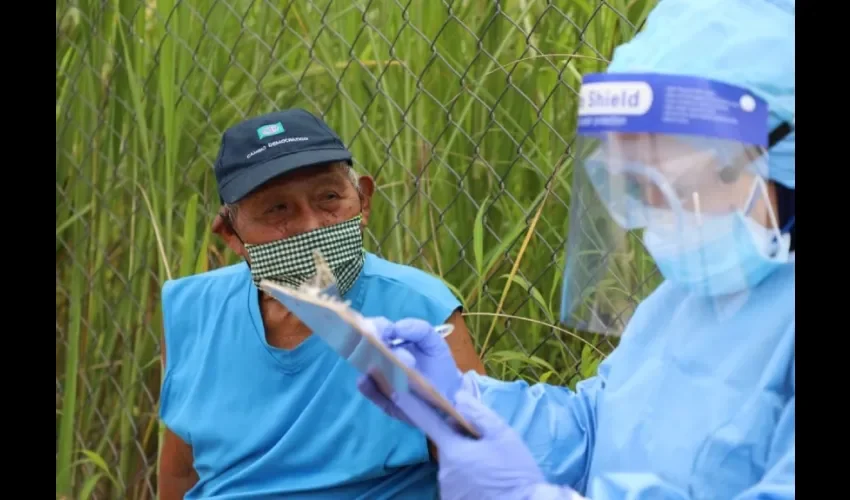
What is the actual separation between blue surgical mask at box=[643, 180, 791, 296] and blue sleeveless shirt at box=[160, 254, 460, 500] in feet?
2.34

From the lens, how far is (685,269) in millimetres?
1471

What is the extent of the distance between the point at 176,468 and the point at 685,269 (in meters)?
1.30

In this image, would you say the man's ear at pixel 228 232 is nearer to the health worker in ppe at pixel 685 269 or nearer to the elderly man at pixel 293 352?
the elderly man at pixel 293 352

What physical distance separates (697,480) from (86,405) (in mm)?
2409

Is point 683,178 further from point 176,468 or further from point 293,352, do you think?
point 176,468

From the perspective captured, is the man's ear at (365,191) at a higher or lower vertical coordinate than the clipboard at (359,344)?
higher

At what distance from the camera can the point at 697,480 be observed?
1473 millimetres

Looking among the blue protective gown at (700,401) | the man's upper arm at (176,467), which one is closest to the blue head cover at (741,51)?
the blue protective gown at (700,401)

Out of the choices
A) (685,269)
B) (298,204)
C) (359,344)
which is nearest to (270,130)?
(298,204)

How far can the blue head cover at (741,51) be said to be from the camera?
1385mm

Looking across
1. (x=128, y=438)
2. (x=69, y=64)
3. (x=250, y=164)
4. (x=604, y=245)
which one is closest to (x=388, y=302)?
(x=250, y=164)

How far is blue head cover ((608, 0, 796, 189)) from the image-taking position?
54.5 inches
